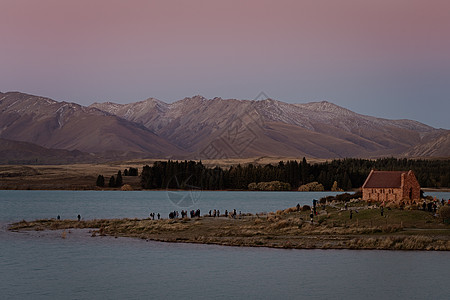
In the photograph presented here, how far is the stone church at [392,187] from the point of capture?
281ft

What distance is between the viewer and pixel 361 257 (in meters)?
52.6

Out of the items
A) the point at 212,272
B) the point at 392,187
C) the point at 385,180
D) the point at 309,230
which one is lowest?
the point at 212,272

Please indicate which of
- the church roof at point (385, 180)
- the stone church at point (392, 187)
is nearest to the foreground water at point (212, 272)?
the stone church at point (392, 187)

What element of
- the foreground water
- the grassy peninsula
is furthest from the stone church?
the foreground water

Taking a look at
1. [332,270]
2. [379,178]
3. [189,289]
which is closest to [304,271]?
[332,270]

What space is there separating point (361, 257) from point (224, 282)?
14816mm

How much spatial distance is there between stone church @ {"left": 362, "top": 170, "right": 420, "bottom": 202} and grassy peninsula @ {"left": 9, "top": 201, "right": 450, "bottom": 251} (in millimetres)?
5227

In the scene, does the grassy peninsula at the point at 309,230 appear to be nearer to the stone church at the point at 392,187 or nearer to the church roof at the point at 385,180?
the stone church at the point at 392,187

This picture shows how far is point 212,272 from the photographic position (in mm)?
47438

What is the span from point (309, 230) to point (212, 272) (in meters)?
22.3

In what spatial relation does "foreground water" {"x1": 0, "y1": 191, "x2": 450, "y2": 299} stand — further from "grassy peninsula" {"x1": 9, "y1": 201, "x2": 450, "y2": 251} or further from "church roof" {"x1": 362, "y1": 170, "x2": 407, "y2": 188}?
"church roof" {"x1": 362, "y1": 170, "x2": 407, "y2": 188}

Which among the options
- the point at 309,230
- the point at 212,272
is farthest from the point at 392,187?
the point at 212,272

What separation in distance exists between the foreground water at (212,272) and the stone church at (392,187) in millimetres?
32783

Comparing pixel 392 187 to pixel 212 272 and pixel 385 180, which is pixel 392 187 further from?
Result: pixel 212 272
